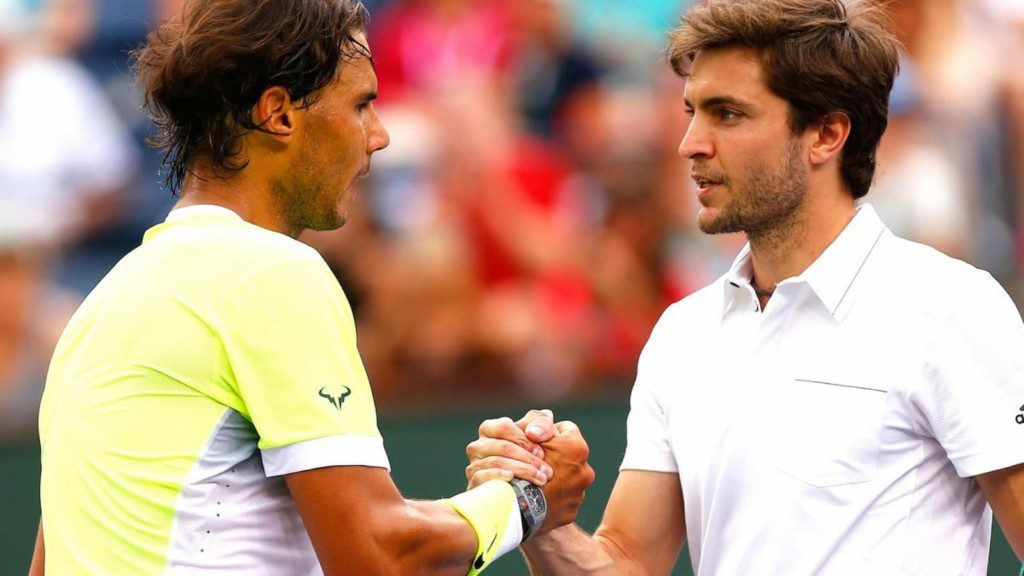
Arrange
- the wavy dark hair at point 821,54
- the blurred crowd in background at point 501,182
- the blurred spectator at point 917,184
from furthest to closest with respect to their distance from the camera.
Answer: the blurred spectator at point 917,184
the blurred crowd in background at point 501,182
the wavy dark hair at point 821,54

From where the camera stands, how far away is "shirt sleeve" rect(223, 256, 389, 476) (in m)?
2.15

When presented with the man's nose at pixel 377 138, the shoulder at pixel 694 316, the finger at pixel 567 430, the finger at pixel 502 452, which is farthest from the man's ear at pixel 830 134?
the man's nose at pixel 377 138

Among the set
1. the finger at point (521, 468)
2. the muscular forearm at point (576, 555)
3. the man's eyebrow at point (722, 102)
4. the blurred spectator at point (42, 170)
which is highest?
the blurred spectator at point (42, 170)

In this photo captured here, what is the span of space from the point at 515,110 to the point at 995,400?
359 cm

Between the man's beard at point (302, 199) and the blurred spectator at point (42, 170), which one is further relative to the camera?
the blurred spectator at point (42, 170)

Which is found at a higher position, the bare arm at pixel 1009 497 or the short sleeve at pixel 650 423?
the short sleeve at pixel 650 423

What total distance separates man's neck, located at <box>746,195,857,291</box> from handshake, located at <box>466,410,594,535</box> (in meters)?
0.57

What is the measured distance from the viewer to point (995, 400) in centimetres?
264

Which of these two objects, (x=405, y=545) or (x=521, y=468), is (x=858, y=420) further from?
(x=405, y=545)

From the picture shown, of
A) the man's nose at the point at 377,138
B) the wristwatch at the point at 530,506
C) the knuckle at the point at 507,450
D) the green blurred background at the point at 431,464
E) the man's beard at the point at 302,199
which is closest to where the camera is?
the man's beard at the point at 302,199

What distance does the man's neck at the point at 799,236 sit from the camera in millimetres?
2992

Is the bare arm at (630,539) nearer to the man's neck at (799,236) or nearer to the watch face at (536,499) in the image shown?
the watch face at (536,499)

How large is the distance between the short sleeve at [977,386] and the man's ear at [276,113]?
1.29 meters

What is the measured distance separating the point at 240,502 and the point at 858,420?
1.23m
